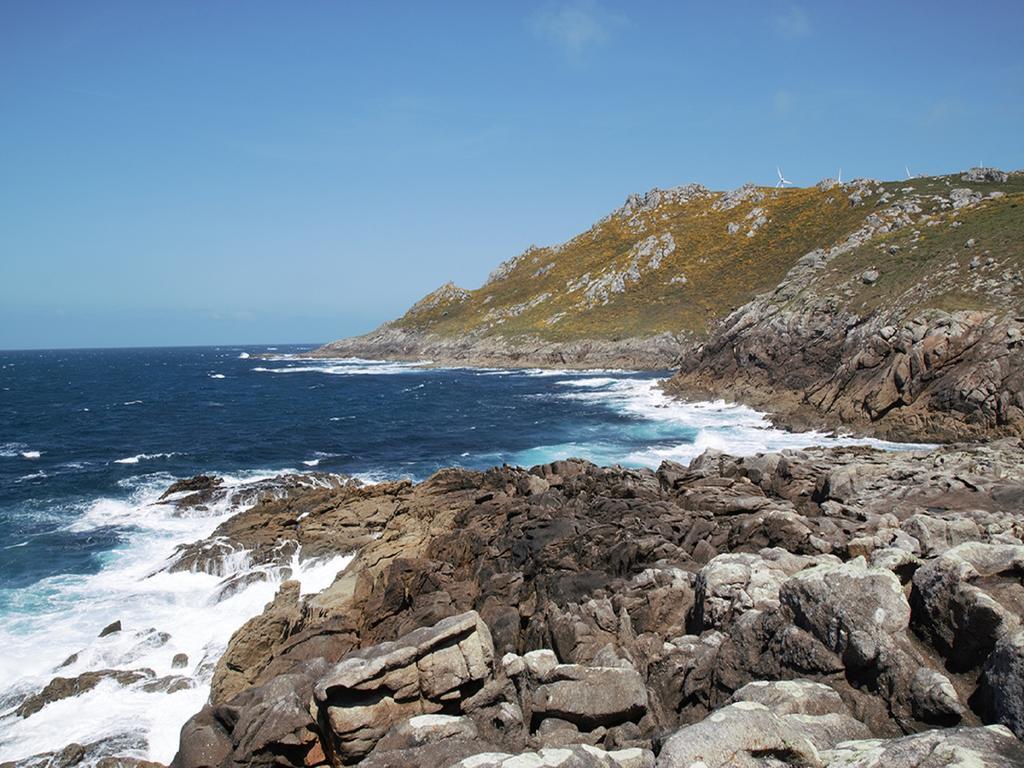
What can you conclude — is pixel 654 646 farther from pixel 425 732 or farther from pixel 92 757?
pixel 92 757

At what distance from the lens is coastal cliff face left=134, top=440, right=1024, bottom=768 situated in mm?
9453

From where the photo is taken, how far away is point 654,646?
48.0 ft

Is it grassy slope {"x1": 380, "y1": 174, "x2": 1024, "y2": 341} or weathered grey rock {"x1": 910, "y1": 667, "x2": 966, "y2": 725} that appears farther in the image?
grassy slope {"x1": 380, "y1": 174, "x2": 1024, "y2": 341}

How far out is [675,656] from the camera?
13.4 m

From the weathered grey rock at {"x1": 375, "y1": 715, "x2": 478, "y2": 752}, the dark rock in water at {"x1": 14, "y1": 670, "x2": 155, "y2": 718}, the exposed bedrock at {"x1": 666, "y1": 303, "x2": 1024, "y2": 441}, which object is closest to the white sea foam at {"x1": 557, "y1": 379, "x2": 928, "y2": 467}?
the exposed bedrock at {"x1": 666, "y1": 303, "x2": 1024, "y2": 441}

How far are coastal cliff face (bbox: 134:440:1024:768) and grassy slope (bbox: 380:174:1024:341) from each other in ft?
135

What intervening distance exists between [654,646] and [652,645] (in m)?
0.08

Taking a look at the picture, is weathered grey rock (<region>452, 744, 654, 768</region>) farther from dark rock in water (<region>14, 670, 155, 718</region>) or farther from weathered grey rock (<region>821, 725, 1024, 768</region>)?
dark rock in water (<region>14, 670, 155, 718</region>)

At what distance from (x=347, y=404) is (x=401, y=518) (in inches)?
2057

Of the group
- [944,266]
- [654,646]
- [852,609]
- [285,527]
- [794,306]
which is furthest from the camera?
[794,306]

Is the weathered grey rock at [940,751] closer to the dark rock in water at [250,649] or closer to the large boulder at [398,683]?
the large boulder at [398,683]

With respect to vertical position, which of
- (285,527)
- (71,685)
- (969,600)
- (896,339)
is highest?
(896,339)

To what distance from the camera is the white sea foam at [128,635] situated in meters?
16.8

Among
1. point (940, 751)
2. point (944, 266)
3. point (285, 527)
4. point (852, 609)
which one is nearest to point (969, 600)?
point (852, 609)
